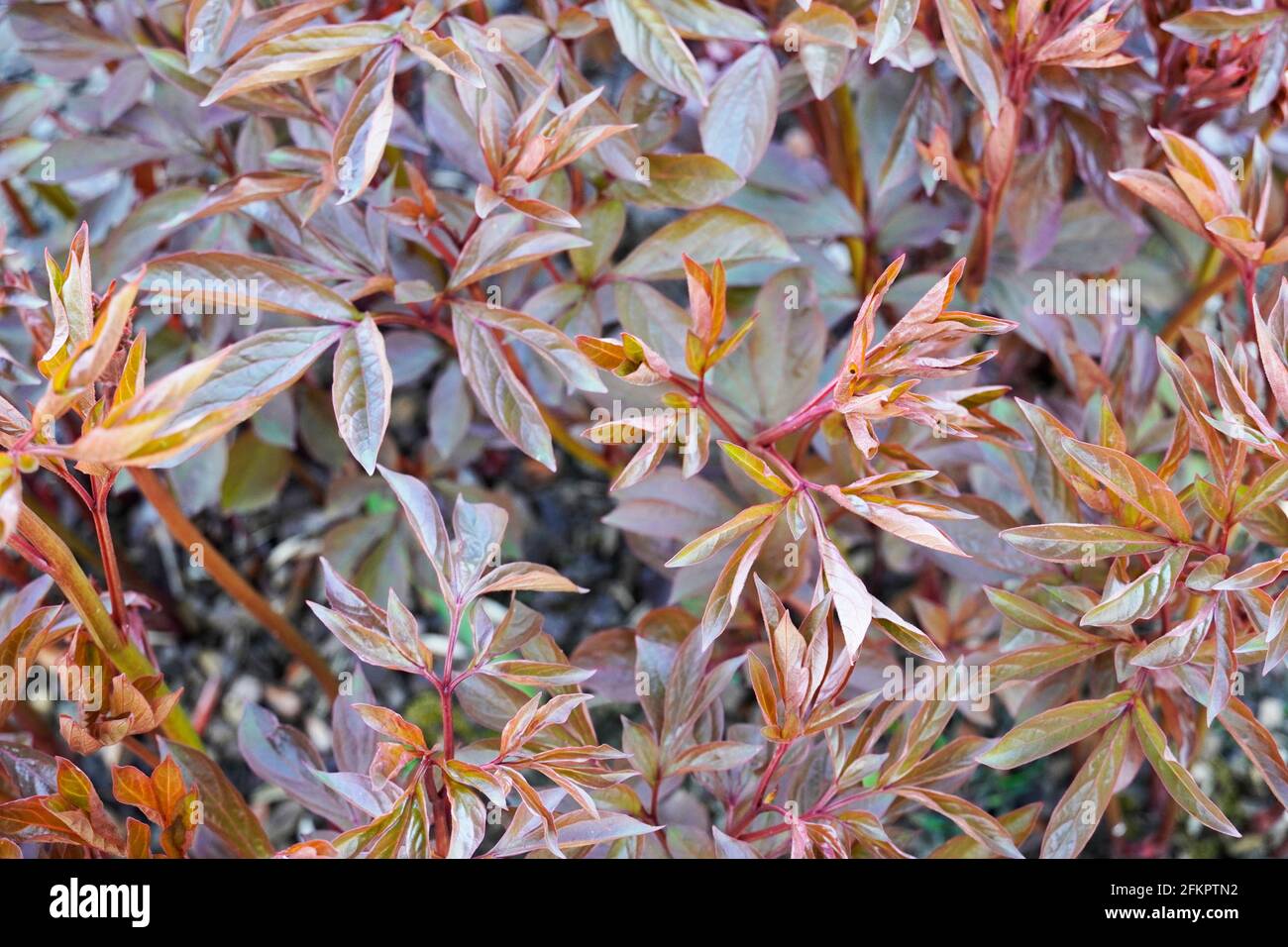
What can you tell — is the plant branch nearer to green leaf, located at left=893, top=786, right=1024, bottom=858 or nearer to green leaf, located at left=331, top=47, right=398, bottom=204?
green leaf, located at left=331, top=47, right=398, bottom=204

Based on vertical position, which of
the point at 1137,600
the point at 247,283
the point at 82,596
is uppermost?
the point at 247,283

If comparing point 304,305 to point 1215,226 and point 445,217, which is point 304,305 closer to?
point 445,217

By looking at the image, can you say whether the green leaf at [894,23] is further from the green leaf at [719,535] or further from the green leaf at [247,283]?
the green leaf at [247,283]

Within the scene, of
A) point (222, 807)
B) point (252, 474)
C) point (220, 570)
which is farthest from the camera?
point (252, 474)

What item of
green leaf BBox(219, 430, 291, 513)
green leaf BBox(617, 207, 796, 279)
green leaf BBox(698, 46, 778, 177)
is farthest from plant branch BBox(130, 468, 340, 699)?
green leaf BBox(698, 46, 778, 177)

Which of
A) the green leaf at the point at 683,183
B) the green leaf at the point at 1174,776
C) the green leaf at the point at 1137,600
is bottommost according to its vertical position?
the green leaf at the point at 1174,776

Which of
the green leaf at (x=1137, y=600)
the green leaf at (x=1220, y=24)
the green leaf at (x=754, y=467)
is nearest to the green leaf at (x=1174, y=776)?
the green leaf at (x=1137, y=600)

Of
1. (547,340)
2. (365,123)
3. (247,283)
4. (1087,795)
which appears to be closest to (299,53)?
(365,123)

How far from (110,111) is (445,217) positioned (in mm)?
435

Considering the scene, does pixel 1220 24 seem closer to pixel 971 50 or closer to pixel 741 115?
pixel 971 50

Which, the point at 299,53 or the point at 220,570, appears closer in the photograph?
the point at 299,53

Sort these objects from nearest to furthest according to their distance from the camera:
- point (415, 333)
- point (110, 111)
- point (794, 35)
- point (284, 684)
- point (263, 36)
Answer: point (263, 36), point (794, 35), point (110, 111), point (415, 333), point (284, 684)

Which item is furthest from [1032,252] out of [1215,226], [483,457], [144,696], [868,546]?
[144,696]
